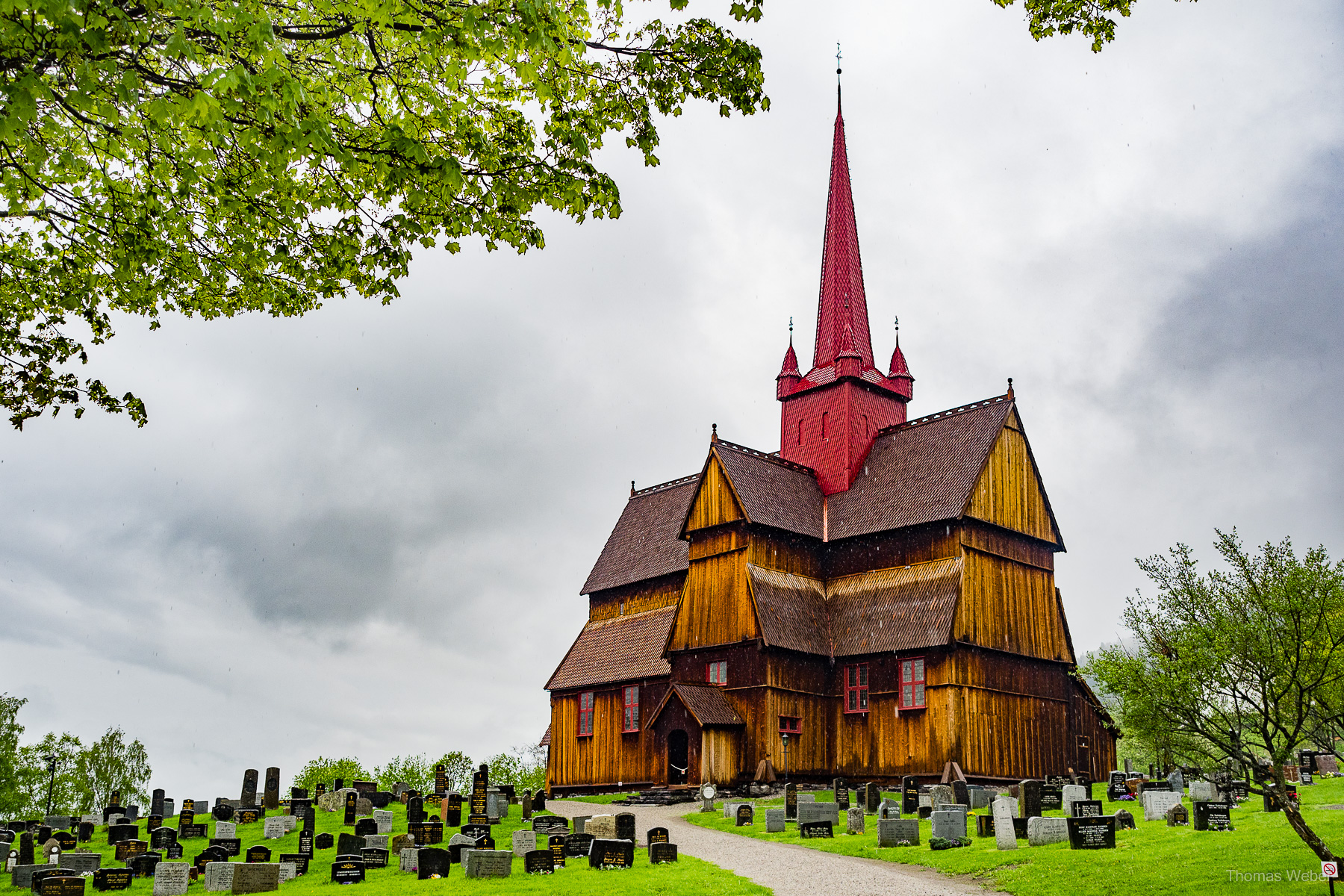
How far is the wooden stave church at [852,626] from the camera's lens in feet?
110

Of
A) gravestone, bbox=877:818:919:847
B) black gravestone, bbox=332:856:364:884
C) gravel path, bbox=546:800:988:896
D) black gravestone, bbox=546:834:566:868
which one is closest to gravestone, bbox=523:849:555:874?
black gravestone, bbox=546:834:566:868

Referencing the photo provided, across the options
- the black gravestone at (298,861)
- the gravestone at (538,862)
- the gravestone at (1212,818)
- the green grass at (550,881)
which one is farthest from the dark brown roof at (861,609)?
the black gravestone at (298,861)

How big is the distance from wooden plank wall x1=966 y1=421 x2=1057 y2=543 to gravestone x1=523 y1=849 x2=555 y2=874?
1937 centimetres

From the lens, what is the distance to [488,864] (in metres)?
20.0

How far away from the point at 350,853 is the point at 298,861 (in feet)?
3.70

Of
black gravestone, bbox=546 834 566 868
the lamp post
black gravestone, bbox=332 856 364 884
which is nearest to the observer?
black gravestone, bbox=332 856 364 884

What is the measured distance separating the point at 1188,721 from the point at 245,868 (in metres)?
16.3

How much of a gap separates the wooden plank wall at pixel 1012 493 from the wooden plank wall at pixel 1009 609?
1.31 metres

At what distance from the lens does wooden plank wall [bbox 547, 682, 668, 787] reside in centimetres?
3809

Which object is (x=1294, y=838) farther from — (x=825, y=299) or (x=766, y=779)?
(x=825, y=299)

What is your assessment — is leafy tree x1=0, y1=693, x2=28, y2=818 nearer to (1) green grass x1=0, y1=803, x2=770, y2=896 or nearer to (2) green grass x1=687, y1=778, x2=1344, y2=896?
(1) green grass x1=0, y1=803, x2=770, y2=896

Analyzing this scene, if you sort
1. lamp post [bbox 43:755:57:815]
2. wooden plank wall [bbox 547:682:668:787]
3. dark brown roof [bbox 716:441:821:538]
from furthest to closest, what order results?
lamp post [bbox 43:755:57:815] < wooden plank wall [bbox 547:682:668:787] < dark brown roof [bbox 716:441:821:538]

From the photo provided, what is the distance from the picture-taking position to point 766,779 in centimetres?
3322

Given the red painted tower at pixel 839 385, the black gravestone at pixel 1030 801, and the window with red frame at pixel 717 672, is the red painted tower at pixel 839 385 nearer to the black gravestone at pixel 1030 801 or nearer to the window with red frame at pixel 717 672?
the window with red frame at pixel 717 672
